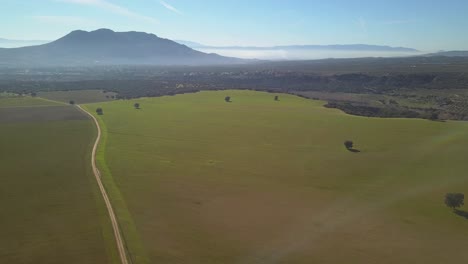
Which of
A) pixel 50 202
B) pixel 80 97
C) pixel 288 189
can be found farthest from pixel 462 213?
pixel 80 97

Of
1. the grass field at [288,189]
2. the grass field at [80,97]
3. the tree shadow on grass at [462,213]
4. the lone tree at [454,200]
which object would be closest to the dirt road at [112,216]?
the grass field at [288,189]

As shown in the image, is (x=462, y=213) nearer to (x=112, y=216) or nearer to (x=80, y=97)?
(x=112, y=216)

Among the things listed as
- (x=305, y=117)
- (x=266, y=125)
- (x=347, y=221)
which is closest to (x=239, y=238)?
(x=347, y=221)

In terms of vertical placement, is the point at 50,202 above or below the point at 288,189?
above

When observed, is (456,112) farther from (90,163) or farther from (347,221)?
(90,163)

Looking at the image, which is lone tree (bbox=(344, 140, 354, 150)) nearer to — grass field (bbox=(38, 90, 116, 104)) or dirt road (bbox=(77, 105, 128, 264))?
dirt road (bbox=(77, 105, 128, 264))

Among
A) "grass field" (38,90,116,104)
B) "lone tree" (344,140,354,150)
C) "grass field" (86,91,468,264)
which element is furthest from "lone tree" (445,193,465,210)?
"grass field" (38,90,116,104)
